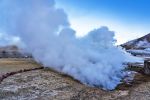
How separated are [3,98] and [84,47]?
18.2 meters

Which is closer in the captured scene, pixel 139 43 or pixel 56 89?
pixel 56 89

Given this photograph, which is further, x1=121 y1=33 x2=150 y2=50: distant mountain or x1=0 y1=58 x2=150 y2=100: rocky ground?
x1=121 y1=33 x2=150 y2=50: distant mountain

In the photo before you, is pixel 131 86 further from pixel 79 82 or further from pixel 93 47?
pixel 93 47

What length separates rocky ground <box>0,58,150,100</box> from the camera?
2934 cm

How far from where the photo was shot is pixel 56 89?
105ft

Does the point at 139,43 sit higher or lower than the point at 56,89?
higher

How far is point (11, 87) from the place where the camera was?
3212cm

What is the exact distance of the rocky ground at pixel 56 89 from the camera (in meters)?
29.3

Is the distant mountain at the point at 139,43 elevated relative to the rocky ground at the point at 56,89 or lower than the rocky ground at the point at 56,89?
elevated

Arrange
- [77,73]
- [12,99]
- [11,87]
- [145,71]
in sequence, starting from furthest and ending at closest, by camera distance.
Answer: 1. [145,71]
2. [77,73]
3. [11,87]
4. [12,99]

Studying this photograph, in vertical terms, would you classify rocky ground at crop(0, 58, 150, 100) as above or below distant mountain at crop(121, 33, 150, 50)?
below

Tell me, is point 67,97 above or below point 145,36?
below

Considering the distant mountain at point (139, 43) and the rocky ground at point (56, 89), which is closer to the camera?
the rocky ground at point (56, 89)

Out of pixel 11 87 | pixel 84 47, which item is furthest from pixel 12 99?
pixel 84 47
